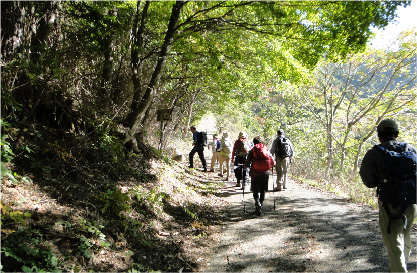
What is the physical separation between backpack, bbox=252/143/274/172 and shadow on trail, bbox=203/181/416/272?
1243mm

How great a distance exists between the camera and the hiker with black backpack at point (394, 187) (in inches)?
127

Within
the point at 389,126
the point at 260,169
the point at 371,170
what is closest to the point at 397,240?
the point at 371,170

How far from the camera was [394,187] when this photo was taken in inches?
128

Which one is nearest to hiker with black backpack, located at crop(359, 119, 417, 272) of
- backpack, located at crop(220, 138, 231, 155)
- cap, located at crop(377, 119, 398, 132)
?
cap, located at crop(377, 119, 398, 132)

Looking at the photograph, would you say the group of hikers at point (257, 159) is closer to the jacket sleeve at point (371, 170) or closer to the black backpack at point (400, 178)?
the jacket sleeve at point (371, 170)

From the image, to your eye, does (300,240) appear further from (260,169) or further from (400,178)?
(400,178)

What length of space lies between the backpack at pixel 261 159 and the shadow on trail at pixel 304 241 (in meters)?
1.24

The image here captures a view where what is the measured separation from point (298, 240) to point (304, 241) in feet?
0.39

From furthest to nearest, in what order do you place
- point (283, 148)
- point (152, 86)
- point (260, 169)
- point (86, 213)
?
point (283, 148)
point (260, 169)
point (152, 86)
point (86, 213)

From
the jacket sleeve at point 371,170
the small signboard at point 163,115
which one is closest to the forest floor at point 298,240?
the jacket sleeve at point 371,170

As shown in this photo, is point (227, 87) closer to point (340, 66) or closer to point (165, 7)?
point (165, 7)

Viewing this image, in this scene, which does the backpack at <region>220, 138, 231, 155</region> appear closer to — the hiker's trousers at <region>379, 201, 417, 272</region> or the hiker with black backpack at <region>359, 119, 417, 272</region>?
the hiker with black backpack at <region>359, 119, 417, 272</region>

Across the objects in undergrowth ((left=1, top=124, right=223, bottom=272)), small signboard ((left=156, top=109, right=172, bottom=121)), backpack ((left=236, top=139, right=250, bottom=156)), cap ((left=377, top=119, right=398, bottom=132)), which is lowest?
undergrowth ((left=1, top=124, right=223, bottom=272))

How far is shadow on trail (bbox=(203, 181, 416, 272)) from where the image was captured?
14.3 ft
